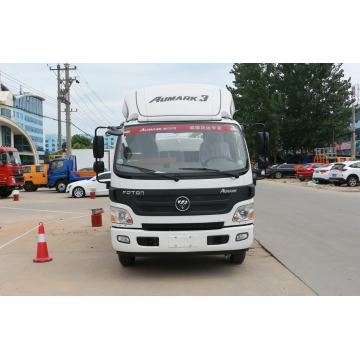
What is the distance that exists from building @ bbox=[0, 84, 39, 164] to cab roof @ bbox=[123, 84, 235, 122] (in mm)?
60792

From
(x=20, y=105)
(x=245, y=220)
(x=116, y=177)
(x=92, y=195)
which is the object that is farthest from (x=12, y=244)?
(x=20, y=105)

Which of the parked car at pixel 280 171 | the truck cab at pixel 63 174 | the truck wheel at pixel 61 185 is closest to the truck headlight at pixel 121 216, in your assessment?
the truck cab at pixel 63 174

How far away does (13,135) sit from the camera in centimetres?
7231

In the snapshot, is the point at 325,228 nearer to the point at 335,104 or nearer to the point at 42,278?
the point at 42,278

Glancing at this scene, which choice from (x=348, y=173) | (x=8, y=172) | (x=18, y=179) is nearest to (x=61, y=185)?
(x=18, y=179)

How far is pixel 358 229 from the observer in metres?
11.0

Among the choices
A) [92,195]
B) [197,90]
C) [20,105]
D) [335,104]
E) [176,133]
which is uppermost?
[20,105]

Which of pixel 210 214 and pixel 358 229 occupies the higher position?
pixel 210 214

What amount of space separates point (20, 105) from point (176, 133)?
109 m

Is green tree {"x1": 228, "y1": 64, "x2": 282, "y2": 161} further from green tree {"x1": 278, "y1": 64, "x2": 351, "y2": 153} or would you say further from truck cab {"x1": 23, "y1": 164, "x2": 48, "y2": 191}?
truck cab {"x1": 23, "y1": 164, "x2": 48, "y2": 191}

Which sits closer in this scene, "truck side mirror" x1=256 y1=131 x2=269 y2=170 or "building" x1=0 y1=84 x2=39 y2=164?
"truck side mirror" x1=256 y1=131 x2=269 y2=170

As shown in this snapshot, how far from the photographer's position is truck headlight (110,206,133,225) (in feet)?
21.6

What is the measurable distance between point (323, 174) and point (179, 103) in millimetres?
24213

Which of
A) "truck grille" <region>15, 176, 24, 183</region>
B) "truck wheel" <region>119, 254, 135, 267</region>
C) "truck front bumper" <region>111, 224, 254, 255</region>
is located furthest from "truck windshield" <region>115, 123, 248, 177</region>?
A: "truck grille" <region>15, 176, 24, 183</region>
